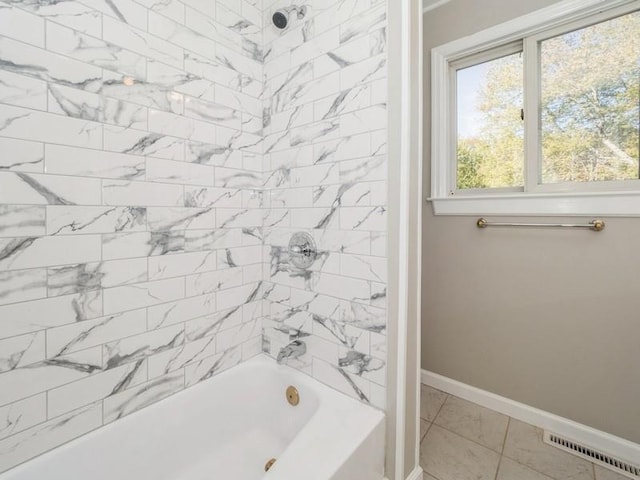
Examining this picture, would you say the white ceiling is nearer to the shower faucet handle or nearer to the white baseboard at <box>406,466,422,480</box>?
the shower faucet handle

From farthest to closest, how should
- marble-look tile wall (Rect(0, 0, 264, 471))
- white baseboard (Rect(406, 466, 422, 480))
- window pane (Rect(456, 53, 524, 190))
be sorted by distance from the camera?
window pane (Rect(456, 53, 524, 190)) < white baseboard (Rect(406, 466, 422, 480)) < marble-look tile wall (Rect(0, 0, 264, 471))

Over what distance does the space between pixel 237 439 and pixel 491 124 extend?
2349 mm

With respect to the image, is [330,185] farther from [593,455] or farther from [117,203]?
[593,455]

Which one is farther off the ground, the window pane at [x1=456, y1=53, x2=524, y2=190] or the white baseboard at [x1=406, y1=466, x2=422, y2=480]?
the window pane at [x1=456, y1=53, x2=524, y2=190]

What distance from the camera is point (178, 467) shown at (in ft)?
4.02

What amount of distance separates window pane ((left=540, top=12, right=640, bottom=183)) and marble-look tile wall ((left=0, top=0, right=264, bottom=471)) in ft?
5.54

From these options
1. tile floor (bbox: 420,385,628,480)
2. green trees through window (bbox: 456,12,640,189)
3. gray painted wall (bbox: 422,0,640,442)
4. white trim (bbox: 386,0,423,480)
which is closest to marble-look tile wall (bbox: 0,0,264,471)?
white trim (bbox: 386,0,423,480)

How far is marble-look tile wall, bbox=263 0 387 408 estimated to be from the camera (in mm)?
1174

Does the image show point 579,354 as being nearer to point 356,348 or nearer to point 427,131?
point 356,348

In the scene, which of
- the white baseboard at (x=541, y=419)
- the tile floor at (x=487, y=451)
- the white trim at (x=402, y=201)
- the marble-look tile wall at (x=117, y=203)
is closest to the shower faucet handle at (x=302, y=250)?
the marble-look tile wall at (x=117, y=203)

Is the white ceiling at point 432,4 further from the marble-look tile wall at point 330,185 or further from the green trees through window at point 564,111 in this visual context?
the marble-look tile wall at point 330,185

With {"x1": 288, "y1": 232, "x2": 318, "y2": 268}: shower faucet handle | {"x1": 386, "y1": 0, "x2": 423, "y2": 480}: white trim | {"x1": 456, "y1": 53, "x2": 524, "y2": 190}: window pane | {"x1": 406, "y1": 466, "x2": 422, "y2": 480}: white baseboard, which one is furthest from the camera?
{"x1": 456, "y1": 53, "x2": 524, "y2": 190}: window pane

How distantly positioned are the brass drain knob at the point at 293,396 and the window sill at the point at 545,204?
144 cm

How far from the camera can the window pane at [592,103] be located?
143 cm
